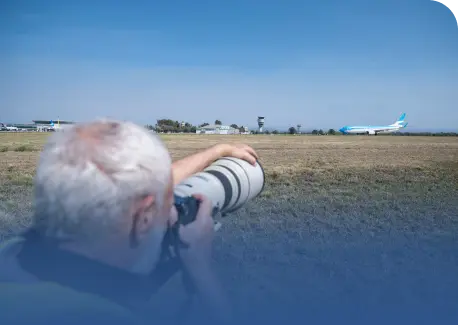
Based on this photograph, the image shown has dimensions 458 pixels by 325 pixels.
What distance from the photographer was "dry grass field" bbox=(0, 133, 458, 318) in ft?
4.05

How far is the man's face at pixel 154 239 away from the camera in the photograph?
1.49 ft

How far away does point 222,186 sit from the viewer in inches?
27.9

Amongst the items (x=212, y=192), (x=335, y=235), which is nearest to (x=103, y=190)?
(x=212, y=192)

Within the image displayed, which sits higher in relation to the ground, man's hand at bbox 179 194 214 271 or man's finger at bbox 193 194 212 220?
man's finger at bbox 193 194 212 220

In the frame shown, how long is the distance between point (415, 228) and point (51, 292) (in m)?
2.44

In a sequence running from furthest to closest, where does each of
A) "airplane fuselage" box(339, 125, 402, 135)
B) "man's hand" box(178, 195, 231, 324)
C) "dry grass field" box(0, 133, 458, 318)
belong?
"airplane fuselage" box(339, 125, 402, 135)
"dry grass field" box(0, 133, 458, 318)
"man's hand" box(178, 195, 231, 324)

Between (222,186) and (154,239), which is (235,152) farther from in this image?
(154,239)

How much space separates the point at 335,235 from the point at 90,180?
204 centimetres

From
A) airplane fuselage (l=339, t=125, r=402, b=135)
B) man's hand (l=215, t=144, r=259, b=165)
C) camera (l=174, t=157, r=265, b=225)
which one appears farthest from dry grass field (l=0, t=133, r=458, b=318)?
airplane fuselage (l=339, t=125, r=402, b=135)

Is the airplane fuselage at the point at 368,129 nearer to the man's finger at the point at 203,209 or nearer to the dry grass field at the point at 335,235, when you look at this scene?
the dry grass field at the point at 335,235

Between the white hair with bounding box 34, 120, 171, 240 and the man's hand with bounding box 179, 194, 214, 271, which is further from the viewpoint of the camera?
the man's hand with bounding box 179, 194, 214, 271

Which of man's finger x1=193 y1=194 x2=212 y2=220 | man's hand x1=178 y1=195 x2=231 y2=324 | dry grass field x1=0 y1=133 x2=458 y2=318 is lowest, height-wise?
dry grass field x1=0 y1=133 x2=458 y2=318

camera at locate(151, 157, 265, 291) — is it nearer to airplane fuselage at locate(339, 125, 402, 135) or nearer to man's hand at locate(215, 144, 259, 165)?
man's hand at locate(215, 144, 259, 165)

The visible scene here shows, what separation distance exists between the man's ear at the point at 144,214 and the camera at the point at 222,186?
10 cm
